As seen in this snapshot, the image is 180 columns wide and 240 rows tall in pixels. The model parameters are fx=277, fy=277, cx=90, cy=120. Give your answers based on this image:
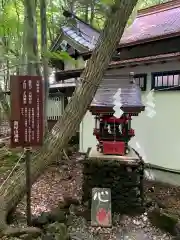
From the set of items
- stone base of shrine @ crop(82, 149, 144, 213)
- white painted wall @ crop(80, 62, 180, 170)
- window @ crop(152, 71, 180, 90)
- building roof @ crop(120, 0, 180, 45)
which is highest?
building roof @ crop(120, 0, 180, 45)

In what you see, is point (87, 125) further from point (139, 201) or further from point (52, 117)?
point (139, 201)

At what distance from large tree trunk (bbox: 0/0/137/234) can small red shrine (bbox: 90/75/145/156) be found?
127cm

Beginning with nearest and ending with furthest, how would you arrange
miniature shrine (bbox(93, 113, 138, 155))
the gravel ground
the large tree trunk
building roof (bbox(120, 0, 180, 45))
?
1. the large tree trunk
2. the gravel ground
3. miniature shrine (bbox(93, 113, 138, 155))
4. building roof (bbox(120, 0, 180, 45))

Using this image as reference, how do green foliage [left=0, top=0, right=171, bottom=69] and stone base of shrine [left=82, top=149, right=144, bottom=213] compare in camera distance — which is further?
green foliage [left=0, top=0, right=171, bottom=69]

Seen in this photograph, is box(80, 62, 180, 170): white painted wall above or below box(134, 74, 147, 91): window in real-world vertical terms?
below

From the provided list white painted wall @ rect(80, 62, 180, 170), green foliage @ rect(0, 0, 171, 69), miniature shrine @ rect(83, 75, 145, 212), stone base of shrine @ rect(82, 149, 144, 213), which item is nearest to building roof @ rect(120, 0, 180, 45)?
green foliage @ rect(0, 0, 171, 69)

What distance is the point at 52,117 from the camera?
44.4 ft

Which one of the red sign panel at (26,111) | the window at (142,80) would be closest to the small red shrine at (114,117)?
the red sign panel at (26,111)

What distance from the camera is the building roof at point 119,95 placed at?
648cm

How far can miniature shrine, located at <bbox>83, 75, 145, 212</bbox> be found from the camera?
652cm

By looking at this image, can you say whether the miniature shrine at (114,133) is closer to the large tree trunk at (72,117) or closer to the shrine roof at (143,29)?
the large tree trunk at (72,117)

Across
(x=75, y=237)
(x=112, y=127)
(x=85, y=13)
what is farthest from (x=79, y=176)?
(x=85, y=13)

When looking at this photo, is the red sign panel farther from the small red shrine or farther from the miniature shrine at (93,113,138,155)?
the miniature shrine at (93,113,138,155)

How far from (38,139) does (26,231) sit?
1.62 metres
